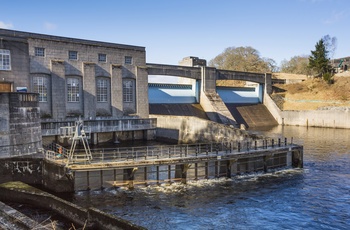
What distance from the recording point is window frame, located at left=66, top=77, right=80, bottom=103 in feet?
132

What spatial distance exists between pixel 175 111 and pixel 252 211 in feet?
117

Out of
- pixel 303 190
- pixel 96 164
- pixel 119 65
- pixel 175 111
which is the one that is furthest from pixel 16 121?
pixel 175 111

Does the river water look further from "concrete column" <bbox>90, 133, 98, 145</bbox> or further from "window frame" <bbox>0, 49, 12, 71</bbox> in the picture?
A: "concrete column" <bbox>90, 133, 98, 145</bbox>

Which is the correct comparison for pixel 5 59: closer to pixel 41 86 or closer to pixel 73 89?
pixel 41 86

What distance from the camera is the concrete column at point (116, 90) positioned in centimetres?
4366

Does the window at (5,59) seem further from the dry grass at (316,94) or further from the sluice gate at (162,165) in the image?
the dry grass at (316,94)

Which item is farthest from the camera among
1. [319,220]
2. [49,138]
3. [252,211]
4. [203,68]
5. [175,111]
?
[203,68]

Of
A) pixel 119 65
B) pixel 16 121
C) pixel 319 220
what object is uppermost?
pixel 119 65

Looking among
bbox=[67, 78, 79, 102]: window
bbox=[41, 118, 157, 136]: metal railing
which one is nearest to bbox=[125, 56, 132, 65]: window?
bbox=[67, 78, 79, 102]: window

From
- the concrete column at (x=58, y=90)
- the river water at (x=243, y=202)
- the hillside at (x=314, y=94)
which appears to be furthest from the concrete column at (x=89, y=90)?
the hillside at (x=314, y=94)

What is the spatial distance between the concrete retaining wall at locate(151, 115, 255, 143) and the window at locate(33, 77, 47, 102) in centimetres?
→ 1561

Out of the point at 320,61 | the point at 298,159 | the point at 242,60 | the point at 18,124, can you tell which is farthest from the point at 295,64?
the point at 18,124

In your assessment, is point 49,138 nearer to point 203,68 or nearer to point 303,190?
point 303,190

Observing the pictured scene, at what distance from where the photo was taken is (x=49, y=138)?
120ft
